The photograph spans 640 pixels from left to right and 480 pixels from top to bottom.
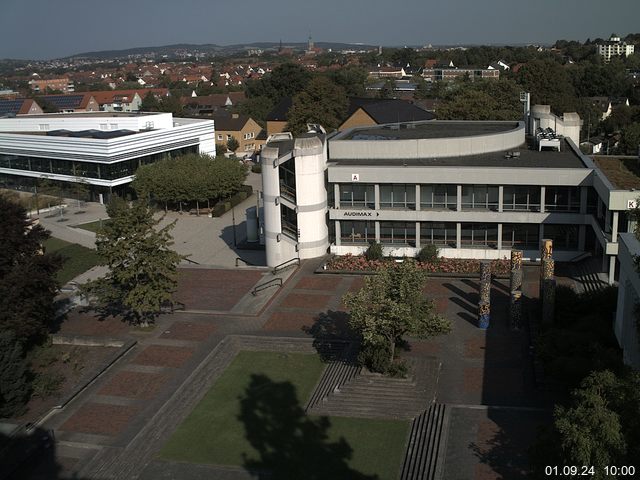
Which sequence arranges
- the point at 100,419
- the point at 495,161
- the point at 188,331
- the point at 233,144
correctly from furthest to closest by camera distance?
the point at 233,144 → the point at 495,161 → the point at 188,331 → the point at 100,419

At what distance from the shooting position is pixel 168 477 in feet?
67.6

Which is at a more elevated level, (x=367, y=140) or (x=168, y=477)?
(x=367, y=140)

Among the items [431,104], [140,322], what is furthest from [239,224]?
[431,104]

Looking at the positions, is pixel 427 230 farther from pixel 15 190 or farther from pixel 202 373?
pixel 15 190

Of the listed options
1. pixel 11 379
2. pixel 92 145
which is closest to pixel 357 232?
pixel 11 379

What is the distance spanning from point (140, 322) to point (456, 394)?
1455 cm

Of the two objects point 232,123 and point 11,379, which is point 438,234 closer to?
point 11,379

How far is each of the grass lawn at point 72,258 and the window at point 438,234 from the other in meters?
19.1

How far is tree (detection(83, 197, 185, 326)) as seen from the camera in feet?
96.6

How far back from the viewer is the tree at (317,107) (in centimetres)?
7500

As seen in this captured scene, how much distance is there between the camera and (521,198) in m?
38.5

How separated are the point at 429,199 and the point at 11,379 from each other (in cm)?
2395

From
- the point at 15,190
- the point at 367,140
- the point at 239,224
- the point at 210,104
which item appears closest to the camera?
the point at 367,140

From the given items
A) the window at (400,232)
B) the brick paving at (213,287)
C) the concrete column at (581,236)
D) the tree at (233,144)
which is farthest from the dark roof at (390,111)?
the brick paving at (213,287)
